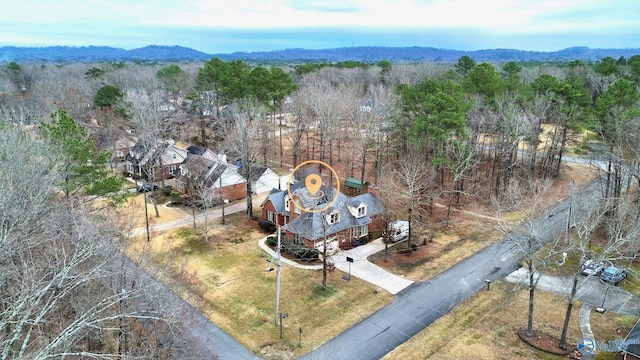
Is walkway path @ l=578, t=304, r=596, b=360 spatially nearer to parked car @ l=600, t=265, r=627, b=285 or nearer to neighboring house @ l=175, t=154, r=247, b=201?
parked car @ l=600, t=265, r=627, b=285

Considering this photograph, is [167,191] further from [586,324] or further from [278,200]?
[586,324]

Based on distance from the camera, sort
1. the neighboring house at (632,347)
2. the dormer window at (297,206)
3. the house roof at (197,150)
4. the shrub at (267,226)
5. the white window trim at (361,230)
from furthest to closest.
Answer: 1. the house roof at (197,150)
2. the shrub at (267,226)
3. the white window trim at (361,230)
4. the dormer window at (297,206)
5. the neighboring house at (632,347)

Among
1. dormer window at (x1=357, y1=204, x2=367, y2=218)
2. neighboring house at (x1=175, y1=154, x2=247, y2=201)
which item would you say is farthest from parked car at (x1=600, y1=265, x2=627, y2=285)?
neighboring house at (x1=175, y1=154, x2=247, y2=201)

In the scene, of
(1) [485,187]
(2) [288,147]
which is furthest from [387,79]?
(1) [485,187]

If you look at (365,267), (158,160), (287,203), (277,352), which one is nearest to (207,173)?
(158,160)

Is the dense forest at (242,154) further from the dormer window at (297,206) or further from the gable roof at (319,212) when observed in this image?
the dormer window at (297,206)

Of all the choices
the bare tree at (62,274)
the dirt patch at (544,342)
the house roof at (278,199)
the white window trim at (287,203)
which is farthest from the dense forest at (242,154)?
the dirt patch at (544,342)
